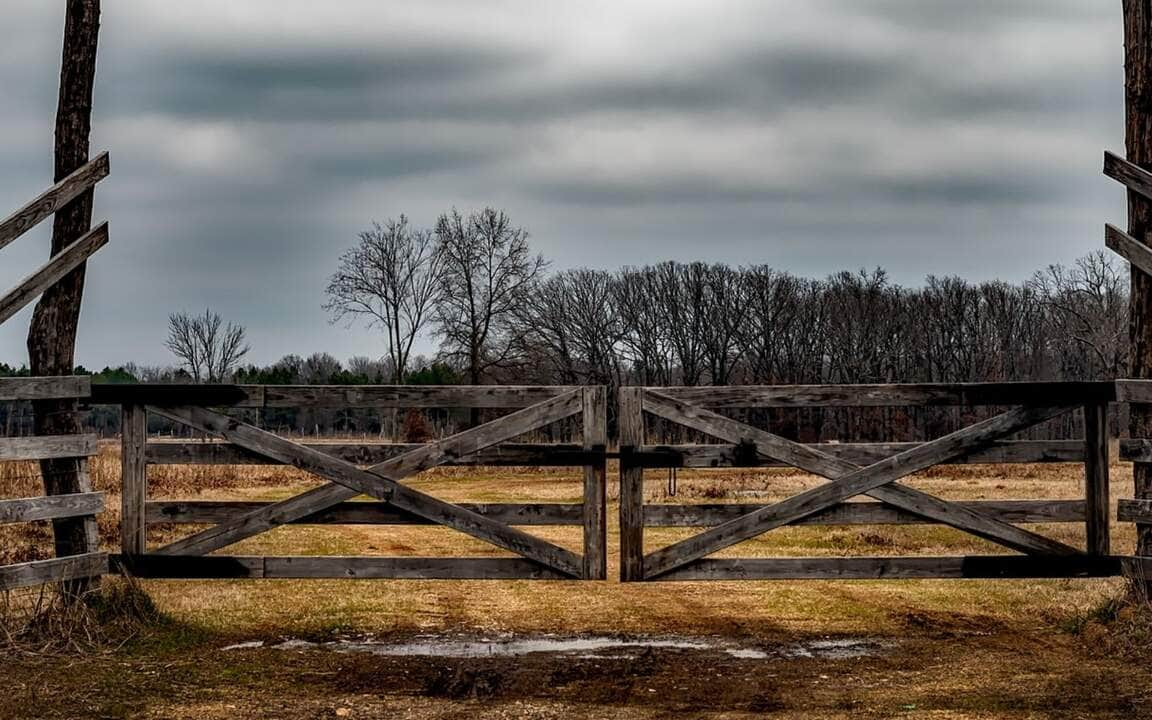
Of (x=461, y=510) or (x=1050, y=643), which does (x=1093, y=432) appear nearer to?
(x=1050, y=643)

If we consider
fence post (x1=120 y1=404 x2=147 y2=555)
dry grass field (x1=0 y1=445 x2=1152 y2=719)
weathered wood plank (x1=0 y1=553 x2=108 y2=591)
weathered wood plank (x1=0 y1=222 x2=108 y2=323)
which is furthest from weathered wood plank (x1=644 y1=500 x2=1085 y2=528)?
weathered wood plank (x1=0 y1=222 x2=108 y2=323)

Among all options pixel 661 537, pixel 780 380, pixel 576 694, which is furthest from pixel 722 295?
pixel 576 694

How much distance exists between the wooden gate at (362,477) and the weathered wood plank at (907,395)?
1.01m

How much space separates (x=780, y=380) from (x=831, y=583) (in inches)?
2639

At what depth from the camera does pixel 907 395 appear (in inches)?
373

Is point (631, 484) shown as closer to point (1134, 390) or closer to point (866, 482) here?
point (866, 482)

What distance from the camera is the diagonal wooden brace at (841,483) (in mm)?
9320

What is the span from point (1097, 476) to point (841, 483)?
6.94 ft

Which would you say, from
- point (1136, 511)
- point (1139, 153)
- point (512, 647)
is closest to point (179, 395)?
point (512, 647)

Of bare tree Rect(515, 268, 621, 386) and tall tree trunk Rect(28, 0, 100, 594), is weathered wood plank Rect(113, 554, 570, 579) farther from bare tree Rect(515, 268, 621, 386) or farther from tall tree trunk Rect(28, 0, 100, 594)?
bare tree Rect(515, 268, 621, 386)

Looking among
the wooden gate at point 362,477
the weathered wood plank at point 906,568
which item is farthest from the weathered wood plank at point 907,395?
the weathered wood plank at point 906,568

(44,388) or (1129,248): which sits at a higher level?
(1129,248)

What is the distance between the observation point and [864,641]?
9711 millimetres

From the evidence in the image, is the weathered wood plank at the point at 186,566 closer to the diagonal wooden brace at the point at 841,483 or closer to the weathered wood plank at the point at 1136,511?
the diagonal wooden brace at the point at 841,483
